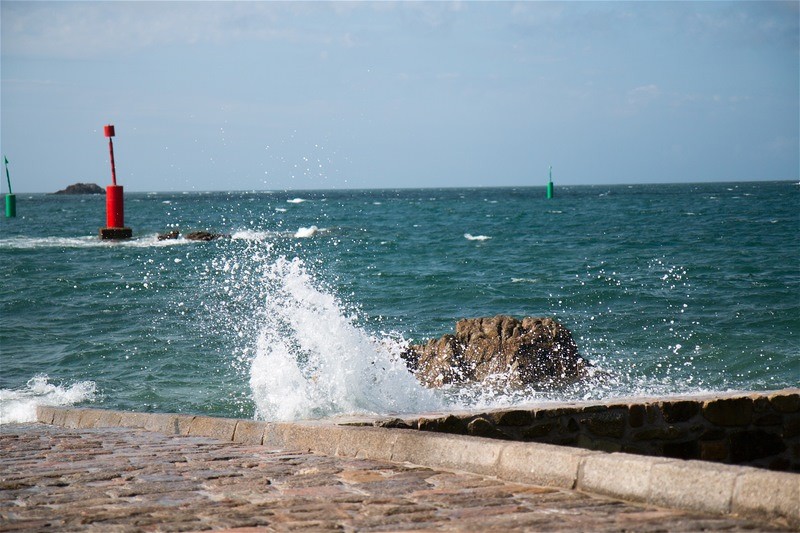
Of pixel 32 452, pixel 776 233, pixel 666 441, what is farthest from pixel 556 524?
pixel 776 233

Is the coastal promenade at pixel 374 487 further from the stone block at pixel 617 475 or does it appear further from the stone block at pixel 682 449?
the stone block at pixel 682 449

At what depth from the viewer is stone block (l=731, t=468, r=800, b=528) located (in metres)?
3.75

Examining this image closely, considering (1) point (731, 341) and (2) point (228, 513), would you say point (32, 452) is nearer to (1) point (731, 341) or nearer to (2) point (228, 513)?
(2) point (228, 513)

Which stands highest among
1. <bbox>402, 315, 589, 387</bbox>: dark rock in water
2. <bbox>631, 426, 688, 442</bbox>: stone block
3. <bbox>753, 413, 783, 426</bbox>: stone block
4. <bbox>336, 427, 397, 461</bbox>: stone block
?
<bbox>336, 427, 397, 461</bbox>: stone block

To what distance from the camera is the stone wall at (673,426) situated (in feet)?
21.7

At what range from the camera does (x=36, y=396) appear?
12227mm

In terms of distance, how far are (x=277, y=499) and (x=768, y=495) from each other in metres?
2.21

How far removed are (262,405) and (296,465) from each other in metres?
5.54

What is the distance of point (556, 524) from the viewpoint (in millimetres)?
3916

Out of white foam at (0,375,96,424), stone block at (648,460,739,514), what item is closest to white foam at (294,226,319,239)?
white foam at (0,375,96,424)

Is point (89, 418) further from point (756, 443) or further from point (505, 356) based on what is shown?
point (756, 443)

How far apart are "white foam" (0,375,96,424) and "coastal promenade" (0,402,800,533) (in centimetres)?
486

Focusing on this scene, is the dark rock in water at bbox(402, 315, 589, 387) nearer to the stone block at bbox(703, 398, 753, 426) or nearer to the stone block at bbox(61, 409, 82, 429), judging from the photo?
the stone block at bbox(61, 409, 82, 429)

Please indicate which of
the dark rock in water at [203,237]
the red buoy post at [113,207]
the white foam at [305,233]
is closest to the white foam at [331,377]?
the red buoy post at [113,207]
